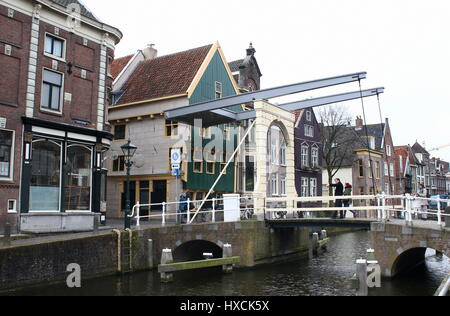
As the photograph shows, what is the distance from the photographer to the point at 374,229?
14.3m

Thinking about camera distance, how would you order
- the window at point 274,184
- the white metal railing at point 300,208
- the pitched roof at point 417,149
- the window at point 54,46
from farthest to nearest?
the pitched roof at point 417,149
the window at point 274,184
the window at point 54,46
the white metal railing at point 300,208

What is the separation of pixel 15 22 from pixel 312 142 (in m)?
27.9

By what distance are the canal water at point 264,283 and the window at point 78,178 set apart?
4.75 meters

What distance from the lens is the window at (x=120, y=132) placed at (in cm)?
2821

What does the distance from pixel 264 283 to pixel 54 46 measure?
1242 centimetres

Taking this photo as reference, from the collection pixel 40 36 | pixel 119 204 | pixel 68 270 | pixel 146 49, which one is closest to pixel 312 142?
pixel 146 49

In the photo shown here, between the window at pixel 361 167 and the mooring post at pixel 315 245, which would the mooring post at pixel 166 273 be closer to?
the mooring post at pixel 315 245

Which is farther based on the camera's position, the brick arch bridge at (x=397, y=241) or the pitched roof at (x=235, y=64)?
the pitched roof at (x=235, y=64)

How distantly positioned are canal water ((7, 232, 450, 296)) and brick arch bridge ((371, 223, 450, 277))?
23.0 inches

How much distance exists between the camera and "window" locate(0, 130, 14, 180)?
16.3 metres

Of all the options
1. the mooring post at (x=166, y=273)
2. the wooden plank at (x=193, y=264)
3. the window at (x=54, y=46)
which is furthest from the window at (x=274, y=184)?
the mooring post at (x=166, y=273)

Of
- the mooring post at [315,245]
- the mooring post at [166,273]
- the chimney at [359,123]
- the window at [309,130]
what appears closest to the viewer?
the mooring post at [166,273]

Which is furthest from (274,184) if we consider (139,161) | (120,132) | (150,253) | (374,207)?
(374,207)
